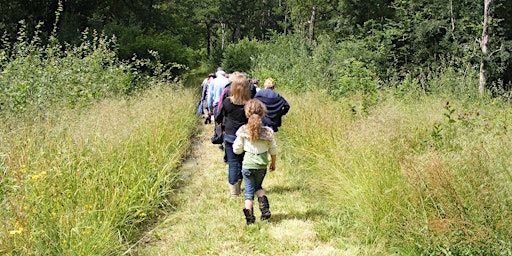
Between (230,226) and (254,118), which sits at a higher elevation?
(254,118)

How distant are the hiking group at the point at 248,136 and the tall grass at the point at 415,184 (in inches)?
33.2

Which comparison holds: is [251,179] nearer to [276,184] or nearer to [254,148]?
[254,148]

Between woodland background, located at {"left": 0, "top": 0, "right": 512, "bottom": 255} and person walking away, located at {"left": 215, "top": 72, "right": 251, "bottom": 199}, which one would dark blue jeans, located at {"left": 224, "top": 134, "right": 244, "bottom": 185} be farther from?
woodland background, located at {"left": 0, "top": 0, "right": 512, "bottom": 255}

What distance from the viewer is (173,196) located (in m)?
6.11

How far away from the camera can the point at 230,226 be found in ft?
16.3

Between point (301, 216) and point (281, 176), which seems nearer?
point (301, 216)

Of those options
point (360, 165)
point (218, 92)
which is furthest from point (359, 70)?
point (360, 165)

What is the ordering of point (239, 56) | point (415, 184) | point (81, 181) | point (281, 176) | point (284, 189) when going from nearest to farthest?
point (415, 184) → point (81, 181) → point (284, 189) → point (281, 176) → point (239, 56)

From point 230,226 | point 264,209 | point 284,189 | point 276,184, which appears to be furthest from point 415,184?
point 276,184

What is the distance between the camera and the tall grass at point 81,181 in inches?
139

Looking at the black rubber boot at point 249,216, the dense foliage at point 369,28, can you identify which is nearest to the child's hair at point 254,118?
the black rubber boot at point 249,216

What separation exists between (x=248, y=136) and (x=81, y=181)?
190cm

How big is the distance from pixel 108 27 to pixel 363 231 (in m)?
18.6

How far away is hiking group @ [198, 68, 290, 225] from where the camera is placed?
5098mm
